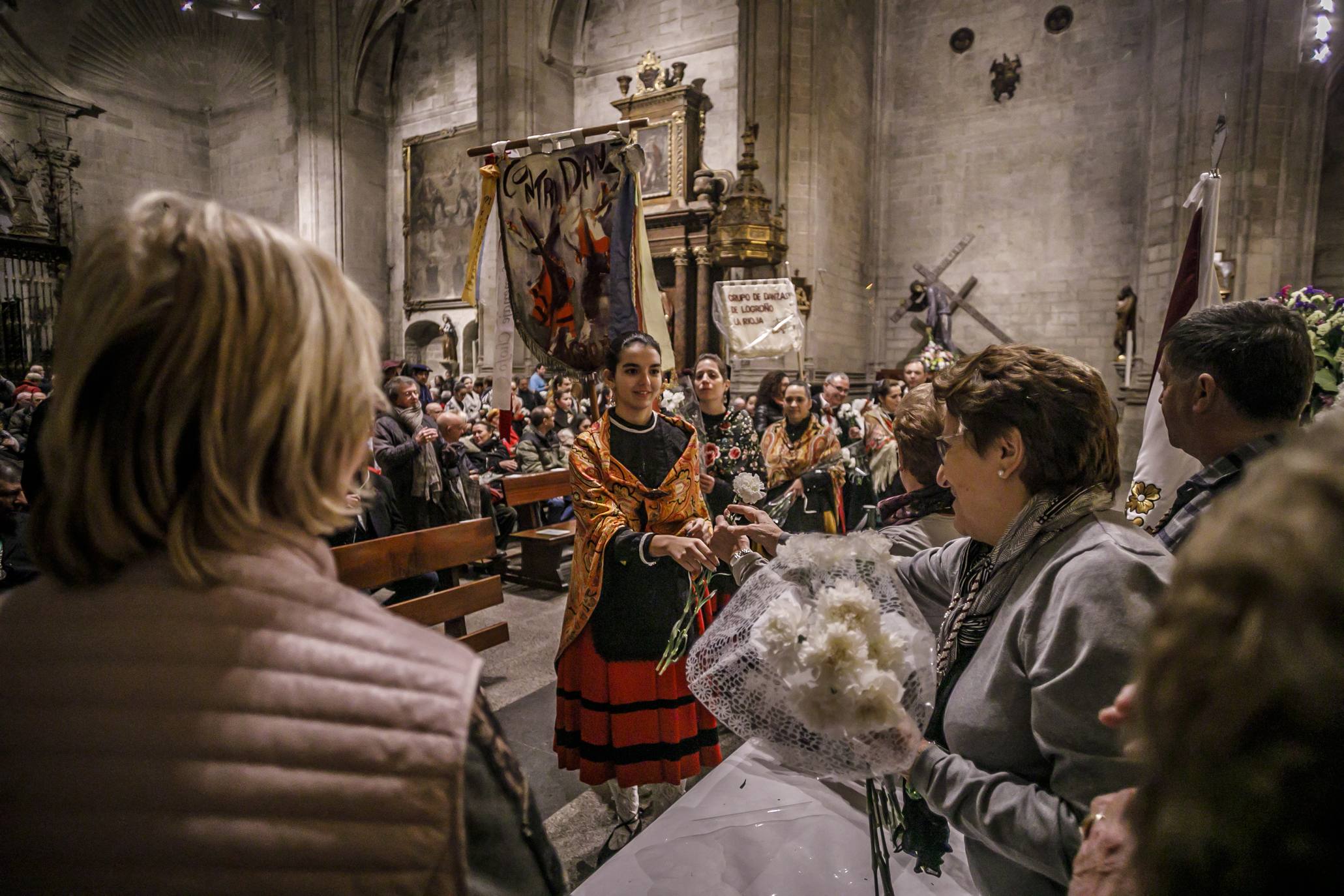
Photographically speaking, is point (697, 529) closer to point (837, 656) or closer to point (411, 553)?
point (837, 656)

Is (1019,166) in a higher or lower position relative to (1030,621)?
higher

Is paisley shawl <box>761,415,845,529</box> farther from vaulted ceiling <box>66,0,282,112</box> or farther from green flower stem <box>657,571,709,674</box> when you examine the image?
vaulted ceiling <box>66,0,282,112</box>

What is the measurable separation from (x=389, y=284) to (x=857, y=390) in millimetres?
11088

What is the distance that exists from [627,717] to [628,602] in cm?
41

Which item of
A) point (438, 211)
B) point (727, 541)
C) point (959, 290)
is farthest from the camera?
point (438, 211)

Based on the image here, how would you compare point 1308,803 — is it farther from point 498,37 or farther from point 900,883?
point 498,37

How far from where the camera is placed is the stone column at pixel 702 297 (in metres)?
11.1

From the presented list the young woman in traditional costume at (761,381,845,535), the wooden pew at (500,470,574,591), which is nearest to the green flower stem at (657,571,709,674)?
the young woman in traditional costume at (761,381,845,535)

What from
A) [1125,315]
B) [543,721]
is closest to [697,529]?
[543,721]

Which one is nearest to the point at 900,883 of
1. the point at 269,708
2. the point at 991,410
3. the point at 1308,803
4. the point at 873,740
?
the point at 873,740

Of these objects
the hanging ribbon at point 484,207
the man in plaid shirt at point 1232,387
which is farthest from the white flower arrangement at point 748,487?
the man in plaid shirt at point 1232,387

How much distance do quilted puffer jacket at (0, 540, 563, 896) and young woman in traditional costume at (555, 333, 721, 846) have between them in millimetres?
1818

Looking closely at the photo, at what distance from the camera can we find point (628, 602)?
2.55 meters

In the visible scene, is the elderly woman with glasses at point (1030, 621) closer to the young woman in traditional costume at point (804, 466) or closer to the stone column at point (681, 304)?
the young woman in traditional costume at point (804, 466)
